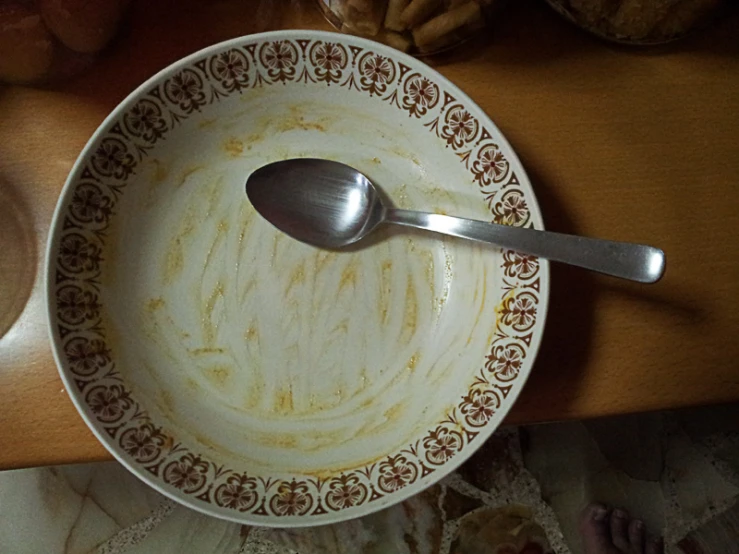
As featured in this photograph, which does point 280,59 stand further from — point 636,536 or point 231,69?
point 636,536

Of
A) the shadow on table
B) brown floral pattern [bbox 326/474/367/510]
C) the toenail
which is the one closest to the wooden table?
the shadow on table

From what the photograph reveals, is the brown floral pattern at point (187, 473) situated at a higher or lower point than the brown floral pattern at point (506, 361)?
lower

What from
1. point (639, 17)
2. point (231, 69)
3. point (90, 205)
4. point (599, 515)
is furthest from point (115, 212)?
point (599, 515)

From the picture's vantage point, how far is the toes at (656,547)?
67 centimetres

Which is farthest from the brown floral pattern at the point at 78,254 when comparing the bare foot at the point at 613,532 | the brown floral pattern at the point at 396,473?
the bare foot at the point at 613,532

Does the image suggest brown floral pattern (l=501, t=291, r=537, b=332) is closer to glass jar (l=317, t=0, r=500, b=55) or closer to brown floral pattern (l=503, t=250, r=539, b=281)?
brown floral pattern (l=503, t=250, r=539, b=281)

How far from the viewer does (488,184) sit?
40cm

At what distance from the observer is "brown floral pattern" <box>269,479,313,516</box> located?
353mm

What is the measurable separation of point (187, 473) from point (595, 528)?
49 centimetres

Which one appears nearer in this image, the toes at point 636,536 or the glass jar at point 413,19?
the glass jar at point 413,19

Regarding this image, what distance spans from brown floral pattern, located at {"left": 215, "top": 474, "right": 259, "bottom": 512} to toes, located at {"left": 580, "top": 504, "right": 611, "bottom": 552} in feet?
1.47

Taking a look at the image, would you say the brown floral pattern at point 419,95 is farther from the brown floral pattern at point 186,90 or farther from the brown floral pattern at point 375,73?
the brown floral pattern at point 186,90

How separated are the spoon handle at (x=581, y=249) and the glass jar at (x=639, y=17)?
0.51 ft

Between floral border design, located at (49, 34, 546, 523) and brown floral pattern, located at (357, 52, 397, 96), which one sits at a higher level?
brown floral pattern, located at (357, 52, 397, 96)
